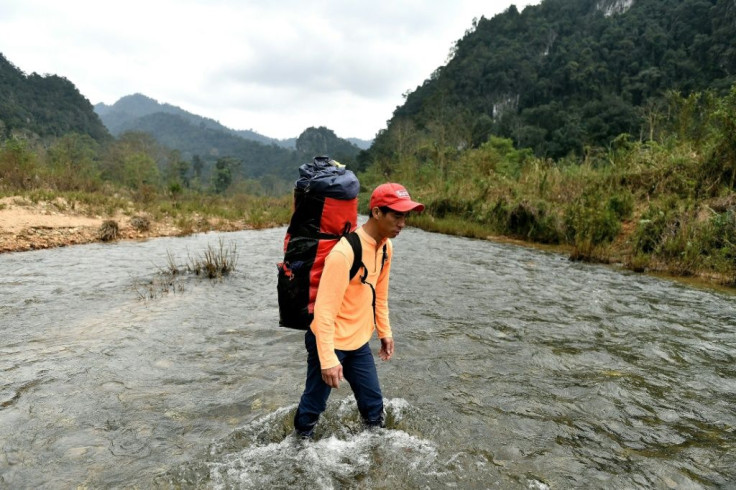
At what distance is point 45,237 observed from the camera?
11.5m

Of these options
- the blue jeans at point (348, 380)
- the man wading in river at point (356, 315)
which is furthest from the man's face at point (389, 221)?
the blue jeans at point (348, 380)

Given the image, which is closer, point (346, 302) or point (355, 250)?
point (355, 250)

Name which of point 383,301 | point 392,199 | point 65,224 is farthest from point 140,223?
point 392,199

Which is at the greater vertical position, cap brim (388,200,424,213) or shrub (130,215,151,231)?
cap brim (388,200,424,213)

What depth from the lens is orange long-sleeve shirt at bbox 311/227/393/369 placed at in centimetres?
233

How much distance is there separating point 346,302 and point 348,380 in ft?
2.02

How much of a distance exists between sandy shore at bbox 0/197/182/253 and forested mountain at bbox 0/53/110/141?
65.6 m

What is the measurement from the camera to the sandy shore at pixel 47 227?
36.0ft

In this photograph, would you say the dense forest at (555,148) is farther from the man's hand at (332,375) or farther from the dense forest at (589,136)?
the man's hand at (332,375)

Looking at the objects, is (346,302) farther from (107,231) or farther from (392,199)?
(107,231)

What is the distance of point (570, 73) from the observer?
6556cm

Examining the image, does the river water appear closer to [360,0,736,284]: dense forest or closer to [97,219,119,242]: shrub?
[360,0,736,284]: dense forest

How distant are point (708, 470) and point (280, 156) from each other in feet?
496

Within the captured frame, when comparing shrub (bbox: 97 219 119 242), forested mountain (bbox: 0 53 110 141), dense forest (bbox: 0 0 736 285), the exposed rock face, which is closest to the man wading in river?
dense forest (bbox: 0 0 736 285)
